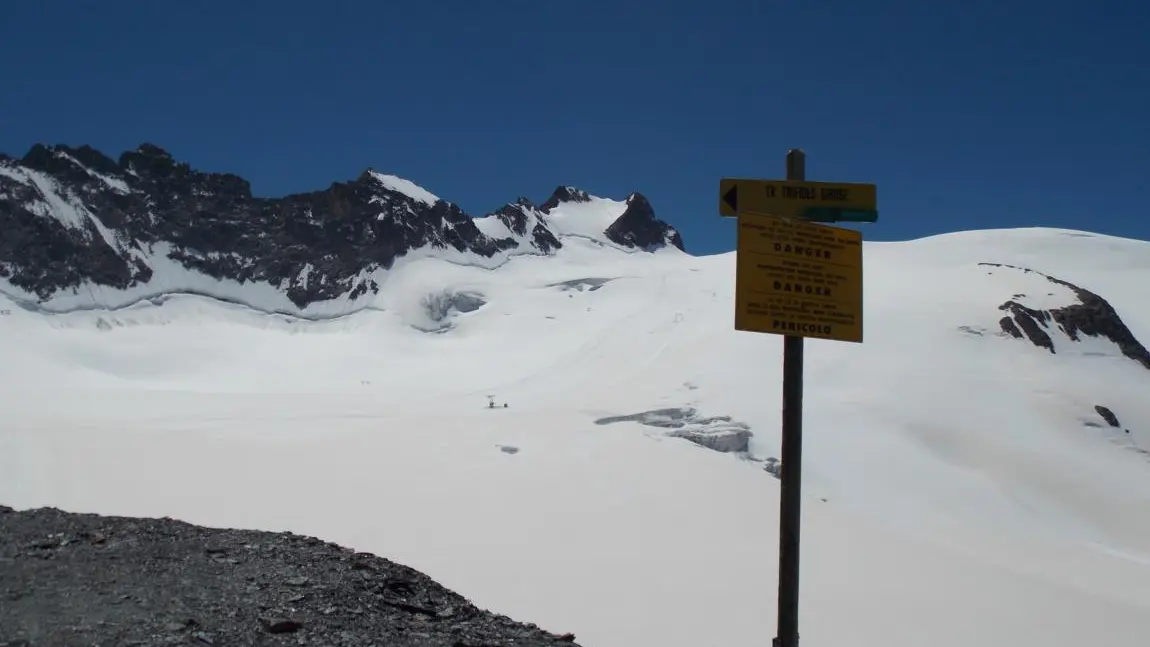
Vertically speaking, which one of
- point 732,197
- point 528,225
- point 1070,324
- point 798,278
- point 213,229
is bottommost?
point 798,278

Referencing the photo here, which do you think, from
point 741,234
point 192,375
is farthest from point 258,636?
point 192,375

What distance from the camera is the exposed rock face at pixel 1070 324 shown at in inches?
1670

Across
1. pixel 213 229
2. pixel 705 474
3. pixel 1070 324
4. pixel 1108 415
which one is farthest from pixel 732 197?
pixel 213 229

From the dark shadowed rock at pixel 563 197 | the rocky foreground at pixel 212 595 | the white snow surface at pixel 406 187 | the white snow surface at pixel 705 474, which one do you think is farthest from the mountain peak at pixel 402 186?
the rocky foreground at pixel 212 595

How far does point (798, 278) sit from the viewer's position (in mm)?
4320

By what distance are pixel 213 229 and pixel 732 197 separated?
422 ft

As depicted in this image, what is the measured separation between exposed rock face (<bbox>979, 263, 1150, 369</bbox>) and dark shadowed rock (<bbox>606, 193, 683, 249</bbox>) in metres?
94.7

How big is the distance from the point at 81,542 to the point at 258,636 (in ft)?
9.36

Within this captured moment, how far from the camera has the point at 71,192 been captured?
372 feet

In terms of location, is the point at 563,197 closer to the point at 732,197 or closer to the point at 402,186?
the point at 402,186

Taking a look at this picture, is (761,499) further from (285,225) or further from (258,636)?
(285,225)

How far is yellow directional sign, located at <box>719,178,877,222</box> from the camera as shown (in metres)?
4.40

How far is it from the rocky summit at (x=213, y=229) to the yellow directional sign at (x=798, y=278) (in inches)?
4165

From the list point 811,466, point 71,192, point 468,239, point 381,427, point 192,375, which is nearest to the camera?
point 811,466
